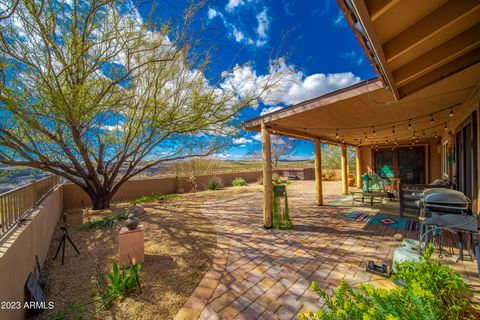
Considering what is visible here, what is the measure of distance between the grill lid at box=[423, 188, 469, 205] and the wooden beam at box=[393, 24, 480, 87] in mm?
2018

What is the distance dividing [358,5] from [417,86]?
242cm

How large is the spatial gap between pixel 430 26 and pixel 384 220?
4.51 m

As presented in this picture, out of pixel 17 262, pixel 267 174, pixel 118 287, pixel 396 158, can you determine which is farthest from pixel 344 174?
pixel 17 262

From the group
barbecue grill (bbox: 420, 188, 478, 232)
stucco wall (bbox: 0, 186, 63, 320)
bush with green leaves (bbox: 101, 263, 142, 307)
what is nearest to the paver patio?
barbecue grill (bbox: 420, 188, 478, 232)

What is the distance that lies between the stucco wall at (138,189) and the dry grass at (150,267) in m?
3.27

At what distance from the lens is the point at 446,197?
3053mm

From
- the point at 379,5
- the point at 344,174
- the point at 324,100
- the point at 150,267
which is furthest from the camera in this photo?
the point at 344,174

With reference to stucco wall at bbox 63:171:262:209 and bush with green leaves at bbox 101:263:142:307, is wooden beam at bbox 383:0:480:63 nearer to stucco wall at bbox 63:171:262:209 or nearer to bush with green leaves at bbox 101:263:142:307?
bush with green leaves at bbox 101:263:142:307

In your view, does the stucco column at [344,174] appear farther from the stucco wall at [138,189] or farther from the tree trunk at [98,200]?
the tree trunk at [98,200]

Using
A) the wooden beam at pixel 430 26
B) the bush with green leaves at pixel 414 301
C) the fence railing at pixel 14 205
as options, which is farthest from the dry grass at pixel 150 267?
the wooden beam at pixel 430 26

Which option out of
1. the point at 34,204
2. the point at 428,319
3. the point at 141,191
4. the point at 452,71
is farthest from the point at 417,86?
the point at 141,191

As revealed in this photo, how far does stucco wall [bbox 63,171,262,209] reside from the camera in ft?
25.2

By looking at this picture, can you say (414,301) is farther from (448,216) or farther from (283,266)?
(448,216)

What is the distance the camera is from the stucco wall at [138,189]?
302 inches
